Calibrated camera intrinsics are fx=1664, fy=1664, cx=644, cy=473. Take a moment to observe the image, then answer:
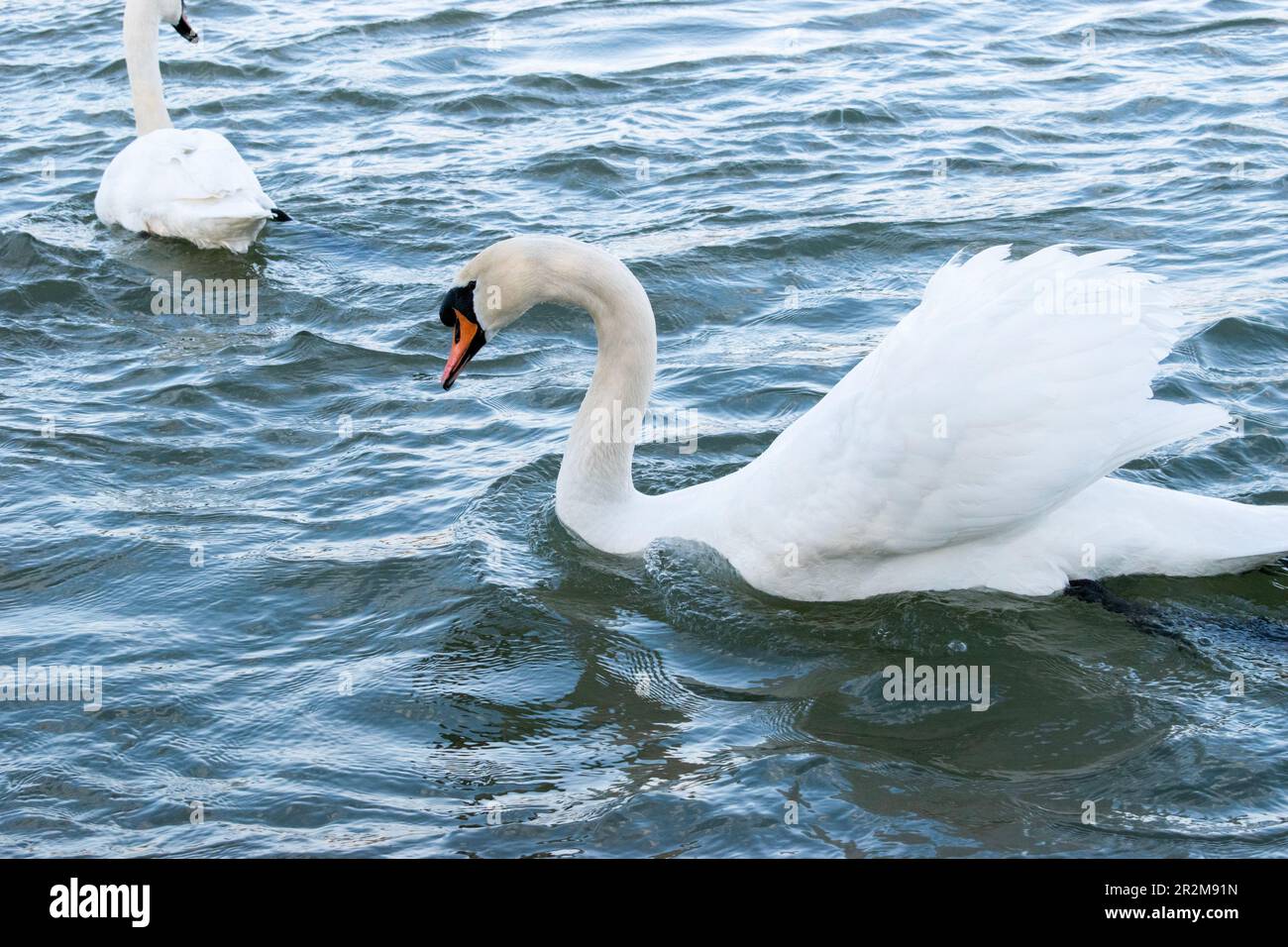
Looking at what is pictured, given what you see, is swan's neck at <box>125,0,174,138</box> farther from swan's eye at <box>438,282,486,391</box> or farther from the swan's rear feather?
the swan's rear feather

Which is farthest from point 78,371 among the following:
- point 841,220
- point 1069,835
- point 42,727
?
point 1069,835

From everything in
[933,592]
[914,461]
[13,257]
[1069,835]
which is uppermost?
[13,257]

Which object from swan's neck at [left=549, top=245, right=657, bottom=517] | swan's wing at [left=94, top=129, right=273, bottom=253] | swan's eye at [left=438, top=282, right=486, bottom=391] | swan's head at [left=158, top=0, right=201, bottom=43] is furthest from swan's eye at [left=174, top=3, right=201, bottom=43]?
swan's neck at [left=549, top=245, right=657, bottom=517]

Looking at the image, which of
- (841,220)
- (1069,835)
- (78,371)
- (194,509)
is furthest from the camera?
(841,220)

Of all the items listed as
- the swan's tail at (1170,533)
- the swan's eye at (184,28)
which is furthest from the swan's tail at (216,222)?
the swan's tail at (1170,533)

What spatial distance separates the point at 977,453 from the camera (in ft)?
19.2

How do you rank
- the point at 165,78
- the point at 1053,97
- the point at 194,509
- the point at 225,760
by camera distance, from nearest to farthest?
1. the point at 225,760
2. the point at 194,509
3. the point at 1053,97
4. the point at 165,78

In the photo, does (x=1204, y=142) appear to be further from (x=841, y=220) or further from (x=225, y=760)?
(x=225, y=760)

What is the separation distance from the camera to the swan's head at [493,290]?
264 inches

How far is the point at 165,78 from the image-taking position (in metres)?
14.3

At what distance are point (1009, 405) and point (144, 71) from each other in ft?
26.9

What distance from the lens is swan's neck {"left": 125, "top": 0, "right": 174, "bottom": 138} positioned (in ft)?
39.0

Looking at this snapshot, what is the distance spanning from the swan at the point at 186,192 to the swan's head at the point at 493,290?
413 centimetres

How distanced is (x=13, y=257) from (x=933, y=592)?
6.88 m
